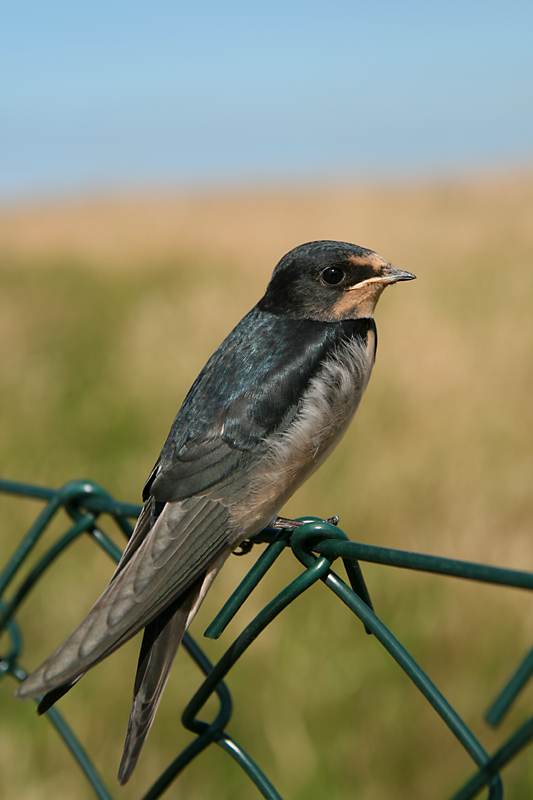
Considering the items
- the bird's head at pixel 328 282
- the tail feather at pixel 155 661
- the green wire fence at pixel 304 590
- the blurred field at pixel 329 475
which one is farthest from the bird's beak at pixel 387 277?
the blurred field at pixel 329 475

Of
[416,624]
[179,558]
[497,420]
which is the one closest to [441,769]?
[416,624]

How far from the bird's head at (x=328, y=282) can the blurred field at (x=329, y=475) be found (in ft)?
4.62

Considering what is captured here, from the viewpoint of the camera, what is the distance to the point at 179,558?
1545 millimetres

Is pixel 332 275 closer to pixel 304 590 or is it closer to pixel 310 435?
pixel 310 435

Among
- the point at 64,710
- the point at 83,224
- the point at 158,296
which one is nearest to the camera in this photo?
the point at 64,710

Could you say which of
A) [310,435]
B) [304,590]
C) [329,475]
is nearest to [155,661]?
[304,590]

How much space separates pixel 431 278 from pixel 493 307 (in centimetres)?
87

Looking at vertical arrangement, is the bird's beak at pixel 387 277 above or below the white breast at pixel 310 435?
above

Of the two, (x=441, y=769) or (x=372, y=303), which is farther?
(x=441, y=769)

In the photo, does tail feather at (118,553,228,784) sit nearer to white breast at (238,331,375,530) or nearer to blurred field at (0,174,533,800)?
white breast at (238,331,375,530)

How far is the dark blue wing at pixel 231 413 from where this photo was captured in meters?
1.72

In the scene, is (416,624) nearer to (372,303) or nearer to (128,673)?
(128,673)

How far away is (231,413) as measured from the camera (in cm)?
173

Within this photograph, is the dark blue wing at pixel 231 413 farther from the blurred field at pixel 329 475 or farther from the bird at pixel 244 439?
the blurred field at pixel 329 475
